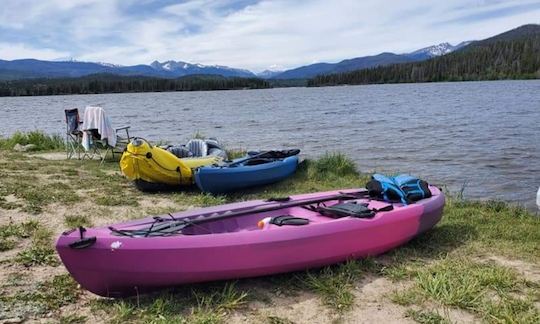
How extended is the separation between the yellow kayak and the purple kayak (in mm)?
3317

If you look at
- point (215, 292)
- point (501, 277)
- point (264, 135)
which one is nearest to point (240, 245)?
point (215, 292)

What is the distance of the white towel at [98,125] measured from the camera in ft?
38.6

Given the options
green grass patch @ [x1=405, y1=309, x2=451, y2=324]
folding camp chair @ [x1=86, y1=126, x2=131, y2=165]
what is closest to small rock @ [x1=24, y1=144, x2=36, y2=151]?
folding camp chair @ [x1=86, y1=126, x2=131, y2=165]

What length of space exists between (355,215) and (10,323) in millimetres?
3403

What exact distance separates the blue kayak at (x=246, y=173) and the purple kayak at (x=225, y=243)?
99.9 inches

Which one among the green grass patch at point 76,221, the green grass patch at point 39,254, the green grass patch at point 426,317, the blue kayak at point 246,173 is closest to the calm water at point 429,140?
the blue kayak at point 246,173

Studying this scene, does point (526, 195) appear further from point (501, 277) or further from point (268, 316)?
point (268, 316)

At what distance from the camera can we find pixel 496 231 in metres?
6.30

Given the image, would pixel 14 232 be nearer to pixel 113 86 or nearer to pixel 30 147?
pixel 30 147

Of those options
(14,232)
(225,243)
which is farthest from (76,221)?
(225,243)

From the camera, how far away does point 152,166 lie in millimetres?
8625

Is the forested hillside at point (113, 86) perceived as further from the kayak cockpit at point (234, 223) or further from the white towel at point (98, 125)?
the kayak cockpit at point (234, 223)

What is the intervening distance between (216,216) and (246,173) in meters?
3.51

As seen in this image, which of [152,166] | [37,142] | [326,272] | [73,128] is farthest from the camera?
[37,142]
